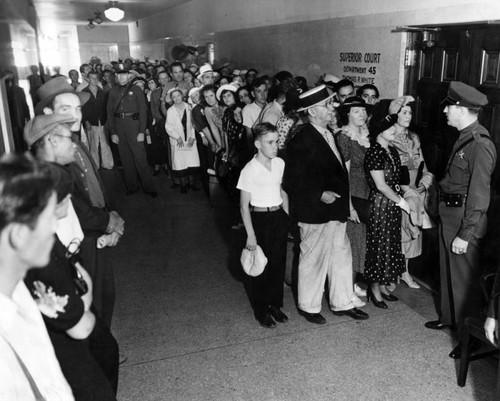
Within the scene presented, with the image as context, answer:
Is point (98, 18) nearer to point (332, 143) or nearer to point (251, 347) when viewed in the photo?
point (332, 143)

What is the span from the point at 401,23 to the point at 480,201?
2.92 meters

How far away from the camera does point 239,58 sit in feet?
37.7

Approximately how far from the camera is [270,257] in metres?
4.13

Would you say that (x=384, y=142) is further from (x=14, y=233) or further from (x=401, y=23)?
(x=14, y=233)

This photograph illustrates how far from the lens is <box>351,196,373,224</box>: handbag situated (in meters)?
4.29

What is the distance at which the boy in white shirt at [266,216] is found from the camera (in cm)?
390

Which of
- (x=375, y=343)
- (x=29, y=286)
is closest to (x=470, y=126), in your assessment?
(x=375, y=343)

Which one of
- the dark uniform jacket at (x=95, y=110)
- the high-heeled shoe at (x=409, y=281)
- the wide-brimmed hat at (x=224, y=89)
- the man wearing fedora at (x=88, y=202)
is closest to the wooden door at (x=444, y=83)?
the high-heeled shoe at (x=409, y=281)

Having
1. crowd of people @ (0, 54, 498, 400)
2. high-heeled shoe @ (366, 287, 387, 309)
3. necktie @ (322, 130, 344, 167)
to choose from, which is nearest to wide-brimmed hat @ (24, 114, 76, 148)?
crowd of people @ (0, 54, 498, 400)

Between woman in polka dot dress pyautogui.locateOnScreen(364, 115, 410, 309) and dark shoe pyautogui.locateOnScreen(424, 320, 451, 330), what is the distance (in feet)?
1.42

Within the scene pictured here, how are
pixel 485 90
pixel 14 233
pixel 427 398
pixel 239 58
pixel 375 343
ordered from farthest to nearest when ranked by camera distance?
1. pixel 239 58
2. pixel 485 90
3. pixel 375 343
4. pixel 427 398
5. pixel 14 233

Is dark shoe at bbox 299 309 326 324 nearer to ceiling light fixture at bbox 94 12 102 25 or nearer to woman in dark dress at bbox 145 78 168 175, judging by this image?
woman in dark dress at bbox 145 78 168 175

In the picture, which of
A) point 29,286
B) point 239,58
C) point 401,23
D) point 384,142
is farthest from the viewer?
point 239,58

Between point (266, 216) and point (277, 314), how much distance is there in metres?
0.86
